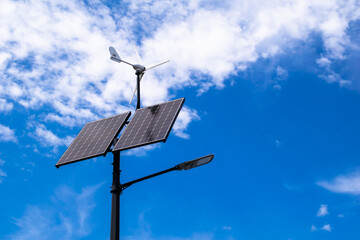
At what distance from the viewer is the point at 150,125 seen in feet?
41.9

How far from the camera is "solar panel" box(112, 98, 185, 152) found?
11959 mm

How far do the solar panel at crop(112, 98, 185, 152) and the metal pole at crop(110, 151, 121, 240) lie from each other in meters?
0.68

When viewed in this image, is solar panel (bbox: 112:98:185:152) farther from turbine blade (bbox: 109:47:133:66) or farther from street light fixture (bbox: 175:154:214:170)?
turbine blade (bbox: 109:47:133:66)

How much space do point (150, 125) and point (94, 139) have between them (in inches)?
100

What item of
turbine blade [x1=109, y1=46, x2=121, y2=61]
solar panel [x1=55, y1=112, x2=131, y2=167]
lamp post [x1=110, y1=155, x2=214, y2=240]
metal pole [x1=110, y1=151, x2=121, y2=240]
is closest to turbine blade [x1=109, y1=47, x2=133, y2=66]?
turbine blade [x1=109, y1=46, x2=121, y2=61]

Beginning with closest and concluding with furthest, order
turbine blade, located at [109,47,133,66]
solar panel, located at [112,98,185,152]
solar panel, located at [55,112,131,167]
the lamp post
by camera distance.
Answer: the lamp post < solar panel, located at [112,98,185,152] < solar panel, located at [55,112,131,167] < turbine blade, located at [109,47,133,66]

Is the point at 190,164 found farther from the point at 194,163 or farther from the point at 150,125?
the point at 150,125

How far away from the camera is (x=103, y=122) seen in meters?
15.2

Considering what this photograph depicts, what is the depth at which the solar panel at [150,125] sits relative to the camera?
39.2ft

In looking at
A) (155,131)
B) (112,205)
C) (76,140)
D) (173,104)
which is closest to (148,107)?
(173,104)

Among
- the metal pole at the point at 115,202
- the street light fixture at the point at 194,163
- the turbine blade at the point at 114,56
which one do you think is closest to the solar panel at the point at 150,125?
the metal pole at the point at 115,202

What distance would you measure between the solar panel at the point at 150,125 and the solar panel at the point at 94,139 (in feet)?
1.70

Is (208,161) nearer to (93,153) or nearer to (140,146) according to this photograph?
(140,146)

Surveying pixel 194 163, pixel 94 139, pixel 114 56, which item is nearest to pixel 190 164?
pixel 194 163
